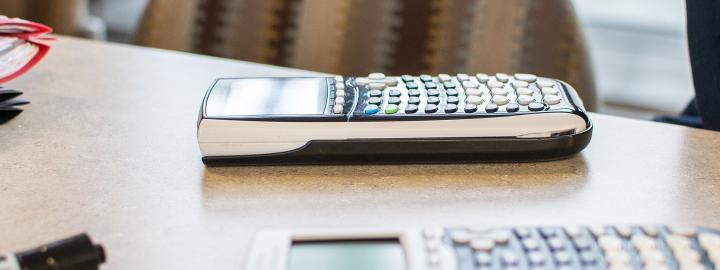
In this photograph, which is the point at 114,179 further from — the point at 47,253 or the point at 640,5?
the point at 640,5

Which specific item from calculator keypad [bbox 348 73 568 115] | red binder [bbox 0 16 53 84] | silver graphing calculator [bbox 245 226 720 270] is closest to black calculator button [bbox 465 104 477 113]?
calculator keypad [bbox 348 73 568 115]

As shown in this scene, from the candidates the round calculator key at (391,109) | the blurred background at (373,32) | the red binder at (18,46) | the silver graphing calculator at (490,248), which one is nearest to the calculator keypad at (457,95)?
the round calculator key at (391,109)

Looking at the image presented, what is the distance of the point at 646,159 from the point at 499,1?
44 centimetres

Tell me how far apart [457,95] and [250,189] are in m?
0.15

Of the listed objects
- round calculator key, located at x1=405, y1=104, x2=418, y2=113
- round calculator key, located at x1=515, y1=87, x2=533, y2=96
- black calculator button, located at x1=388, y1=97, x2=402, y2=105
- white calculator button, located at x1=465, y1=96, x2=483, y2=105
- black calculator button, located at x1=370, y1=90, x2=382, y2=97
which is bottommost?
black calculator button, located at x1=370, y1=90, x2=382, y2=97

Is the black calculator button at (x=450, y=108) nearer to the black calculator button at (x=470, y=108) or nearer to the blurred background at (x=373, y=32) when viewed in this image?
the black calculator button at (x=470, y=108)

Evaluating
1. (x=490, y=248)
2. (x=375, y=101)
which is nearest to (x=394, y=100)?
(x=375, y=101)

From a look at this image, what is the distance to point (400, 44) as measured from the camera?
99 centimetres

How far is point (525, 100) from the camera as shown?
0.51 meters

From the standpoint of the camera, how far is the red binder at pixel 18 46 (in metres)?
0.58

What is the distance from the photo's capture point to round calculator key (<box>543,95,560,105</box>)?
1.65ft

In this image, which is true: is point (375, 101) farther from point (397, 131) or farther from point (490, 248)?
point (490, 248)

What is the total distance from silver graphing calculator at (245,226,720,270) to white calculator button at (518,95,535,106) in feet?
0.44

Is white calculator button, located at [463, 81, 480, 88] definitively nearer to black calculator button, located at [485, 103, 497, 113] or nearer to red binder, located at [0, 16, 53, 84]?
black calculator button, located at [485, 103, 497, 113]
